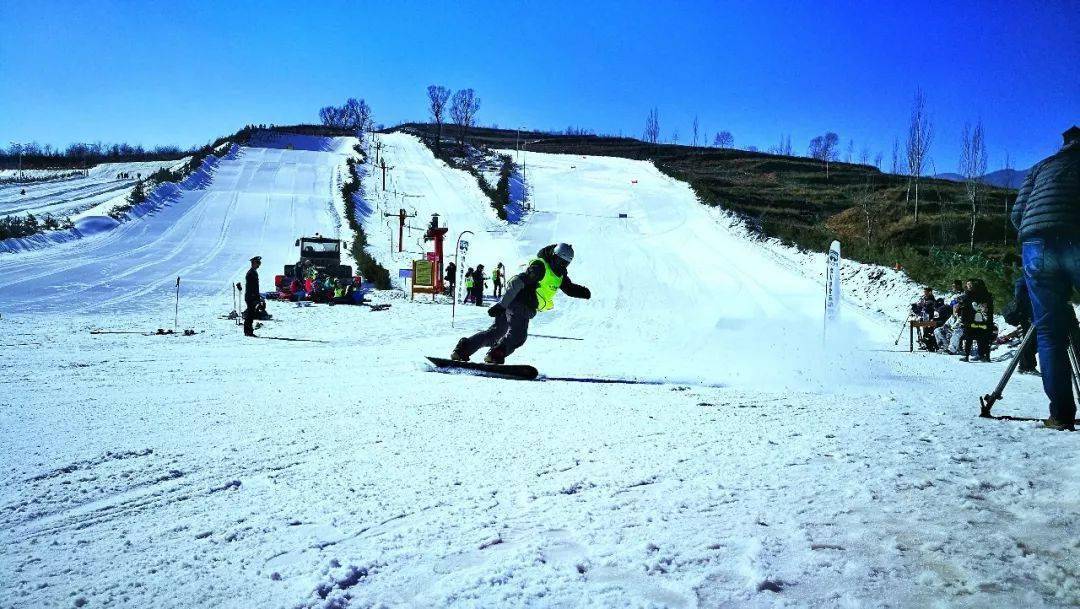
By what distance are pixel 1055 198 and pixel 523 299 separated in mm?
5141

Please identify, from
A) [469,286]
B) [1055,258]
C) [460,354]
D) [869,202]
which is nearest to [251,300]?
[460,354]

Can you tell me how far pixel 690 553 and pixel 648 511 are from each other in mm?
457

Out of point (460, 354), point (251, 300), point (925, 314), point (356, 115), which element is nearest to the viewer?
point (460, 354)

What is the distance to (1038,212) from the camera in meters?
4.69

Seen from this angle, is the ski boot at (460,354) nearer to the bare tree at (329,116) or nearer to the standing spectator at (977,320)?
the standing spectator at (977,320)

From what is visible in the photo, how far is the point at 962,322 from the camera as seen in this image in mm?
12352

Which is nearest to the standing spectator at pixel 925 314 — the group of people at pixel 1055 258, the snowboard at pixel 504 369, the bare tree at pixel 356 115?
the group of people at pixel 1055 258

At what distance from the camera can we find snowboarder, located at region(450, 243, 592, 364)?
781cm

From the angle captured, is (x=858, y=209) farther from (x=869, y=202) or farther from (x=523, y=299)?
(x=523, y=299)

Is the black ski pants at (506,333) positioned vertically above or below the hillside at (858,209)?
below

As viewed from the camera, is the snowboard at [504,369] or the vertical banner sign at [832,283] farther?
the vertical banner sign at [832,283]

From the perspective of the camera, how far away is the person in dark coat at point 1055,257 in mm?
4535

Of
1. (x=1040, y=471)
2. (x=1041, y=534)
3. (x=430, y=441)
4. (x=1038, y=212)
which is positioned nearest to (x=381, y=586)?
(x=430, y=441)

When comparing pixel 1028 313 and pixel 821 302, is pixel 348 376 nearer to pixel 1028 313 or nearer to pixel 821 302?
pixel 1028 313
